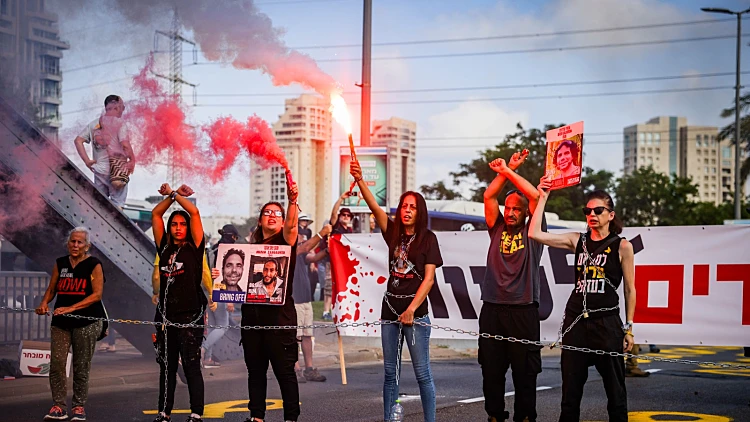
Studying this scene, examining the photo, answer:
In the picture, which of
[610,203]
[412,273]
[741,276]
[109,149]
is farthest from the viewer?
[109,149]

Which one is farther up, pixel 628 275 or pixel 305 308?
pixel 628 275

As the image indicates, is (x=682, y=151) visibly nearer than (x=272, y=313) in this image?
No

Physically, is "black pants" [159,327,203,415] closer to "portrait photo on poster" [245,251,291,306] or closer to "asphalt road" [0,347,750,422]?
"portrait photo on poster" [245,251,291,306]

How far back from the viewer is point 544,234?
279 inches

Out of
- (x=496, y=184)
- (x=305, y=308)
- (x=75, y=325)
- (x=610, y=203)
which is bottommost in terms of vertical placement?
(x=305, y=308)

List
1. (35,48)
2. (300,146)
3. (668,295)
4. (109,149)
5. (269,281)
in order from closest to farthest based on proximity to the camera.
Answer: (269,281) → (668,295) → (35,48) → (109,149) → (300,146)

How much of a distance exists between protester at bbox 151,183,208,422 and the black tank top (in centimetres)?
314

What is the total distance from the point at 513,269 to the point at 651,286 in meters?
3.22

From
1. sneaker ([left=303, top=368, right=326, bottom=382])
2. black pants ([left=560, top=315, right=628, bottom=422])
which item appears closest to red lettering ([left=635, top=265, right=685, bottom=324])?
black pants ([left=560, top=315, right=628, bottom=422])

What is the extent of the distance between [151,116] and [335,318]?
10.9 ft

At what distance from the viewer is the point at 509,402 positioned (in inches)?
377

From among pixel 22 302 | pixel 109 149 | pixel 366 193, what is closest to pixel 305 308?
pixel 109 149

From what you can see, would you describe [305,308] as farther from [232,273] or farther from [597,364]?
[597,364]

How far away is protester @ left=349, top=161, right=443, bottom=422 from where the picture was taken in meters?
7.19
